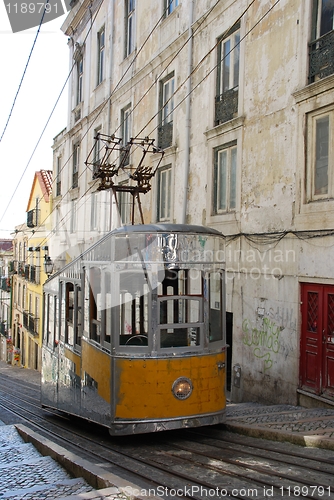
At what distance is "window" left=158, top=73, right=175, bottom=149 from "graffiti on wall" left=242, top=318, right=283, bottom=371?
630 centimetres

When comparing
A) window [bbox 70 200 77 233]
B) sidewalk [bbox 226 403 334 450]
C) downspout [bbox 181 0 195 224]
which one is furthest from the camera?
window [bbox 70 200 77 233]

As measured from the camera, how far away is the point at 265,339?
10055 mm

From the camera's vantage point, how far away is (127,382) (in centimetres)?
633

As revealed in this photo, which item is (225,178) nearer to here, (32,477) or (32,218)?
(32,477)

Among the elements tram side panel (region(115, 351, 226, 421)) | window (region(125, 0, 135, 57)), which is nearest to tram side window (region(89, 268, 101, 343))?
tram side panel (region(115, 351, 226, 421))

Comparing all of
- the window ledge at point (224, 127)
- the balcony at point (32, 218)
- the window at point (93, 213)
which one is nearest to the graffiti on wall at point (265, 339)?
the window ledge at point (224, 127)

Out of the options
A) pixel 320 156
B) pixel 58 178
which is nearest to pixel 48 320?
pixel 320 156

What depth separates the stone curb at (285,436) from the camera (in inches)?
233

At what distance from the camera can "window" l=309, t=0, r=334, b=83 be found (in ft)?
A: 28.8

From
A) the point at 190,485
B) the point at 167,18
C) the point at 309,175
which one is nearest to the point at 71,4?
the point at 167,18

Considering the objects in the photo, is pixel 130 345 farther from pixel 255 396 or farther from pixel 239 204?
pixel 239 204

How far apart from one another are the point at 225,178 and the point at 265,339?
392cm

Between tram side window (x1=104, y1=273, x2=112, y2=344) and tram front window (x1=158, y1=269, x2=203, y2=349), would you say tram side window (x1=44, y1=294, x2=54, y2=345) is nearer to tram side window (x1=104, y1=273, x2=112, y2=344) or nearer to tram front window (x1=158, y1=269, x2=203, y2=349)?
tram side window (x1=104, y1=273, x2=112, y2=344)

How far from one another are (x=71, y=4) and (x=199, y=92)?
495 inches
